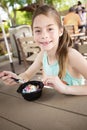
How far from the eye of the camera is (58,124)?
0.82m

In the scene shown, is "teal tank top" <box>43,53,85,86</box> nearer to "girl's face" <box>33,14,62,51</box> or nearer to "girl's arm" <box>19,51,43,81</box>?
"girl's arm" <box>19,51,43,81</box>

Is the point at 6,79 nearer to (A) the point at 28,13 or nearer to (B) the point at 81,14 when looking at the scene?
(B) the point at 81,14

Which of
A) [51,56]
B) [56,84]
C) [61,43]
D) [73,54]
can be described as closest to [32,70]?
[51,56]

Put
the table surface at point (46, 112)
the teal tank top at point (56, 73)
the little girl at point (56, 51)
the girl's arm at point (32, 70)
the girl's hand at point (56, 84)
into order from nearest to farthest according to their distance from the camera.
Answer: the table surface at point (46, 112)
the girl's hand at point (56, 84)
the little girl at point (56, 51)
the teal tank top at point (56, 73)
the girl's arm at point (32, 70)

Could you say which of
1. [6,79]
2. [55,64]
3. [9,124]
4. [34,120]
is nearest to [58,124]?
[34,120]

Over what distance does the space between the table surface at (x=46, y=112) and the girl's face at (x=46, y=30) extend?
346mm

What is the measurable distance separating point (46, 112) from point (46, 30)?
0.57m

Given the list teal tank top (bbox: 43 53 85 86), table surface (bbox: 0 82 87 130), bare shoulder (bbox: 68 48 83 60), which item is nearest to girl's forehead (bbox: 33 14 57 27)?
bare shoulder (bbox: 68 48 83 60)

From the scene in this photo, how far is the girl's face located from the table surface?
0.35 m

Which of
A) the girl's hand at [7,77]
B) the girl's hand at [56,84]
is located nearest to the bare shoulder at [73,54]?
the girl's hand at [56,84]

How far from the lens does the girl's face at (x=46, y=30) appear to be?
130cm

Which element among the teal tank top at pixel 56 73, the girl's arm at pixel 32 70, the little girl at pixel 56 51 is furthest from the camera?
the girl's arm at pixel 32 70

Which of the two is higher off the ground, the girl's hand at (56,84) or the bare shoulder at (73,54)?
the bare shoulder at (73,54)

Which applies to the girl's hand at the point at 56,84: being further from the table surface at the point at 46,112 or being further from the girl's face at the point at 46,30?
the girl's face at the point at 46,30
